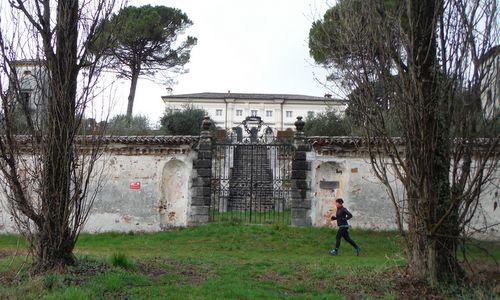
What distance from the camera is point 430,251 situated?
252 inches

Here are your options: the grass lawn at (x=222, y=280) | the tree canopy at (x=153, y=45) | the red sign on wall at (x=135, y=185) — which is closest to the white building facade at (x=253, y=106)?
the tree canopy at (x=153, y=45)

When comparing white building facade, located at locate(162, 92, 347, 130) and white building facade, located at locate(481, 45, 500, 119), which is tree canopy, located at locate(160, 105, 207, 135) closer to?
white building facade, located at locate(162, 92, 347, 130)

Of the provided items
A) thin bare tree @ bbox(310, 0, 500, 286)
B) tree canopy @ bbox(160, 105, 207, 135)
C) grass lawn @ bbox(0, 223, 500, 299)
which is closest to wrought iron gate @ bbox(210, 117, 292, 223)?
grass lawn @ bbox(0, 223, 500, 299)

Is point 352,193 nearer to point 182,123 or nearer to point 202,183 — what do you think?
point 202,183

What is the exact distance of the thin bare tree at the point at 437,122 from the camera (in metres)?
6.41

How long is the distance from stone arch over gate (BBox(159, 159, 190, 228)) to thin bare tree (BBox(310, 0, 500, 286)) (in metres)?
8.97

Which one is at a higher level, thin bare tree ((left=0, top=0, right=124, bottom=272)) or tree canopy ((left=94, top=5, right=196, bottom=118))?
tree canopy ((left=94, top=5, right=196, bottom=118))

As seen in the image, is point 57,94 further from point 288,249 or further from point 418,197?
point 288,249

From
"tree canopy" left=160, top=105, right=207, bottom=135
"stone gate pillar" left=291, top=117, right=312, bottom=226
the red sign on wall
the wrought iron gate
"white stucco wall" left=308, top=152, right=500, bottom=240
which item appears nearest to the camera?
"white stucco wall" left=308, top=152, right=500, bottom=240

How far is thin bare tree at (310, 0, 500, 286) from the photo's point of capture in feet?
21.0

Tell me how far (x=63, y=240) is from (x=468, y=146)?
608cm

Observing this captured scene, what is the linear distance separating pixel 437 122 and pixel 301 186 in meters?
8.36

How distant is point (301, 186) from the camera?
48.2 ft

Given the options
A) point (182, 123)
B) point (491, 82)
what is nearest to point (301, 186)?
point (491, 82)
